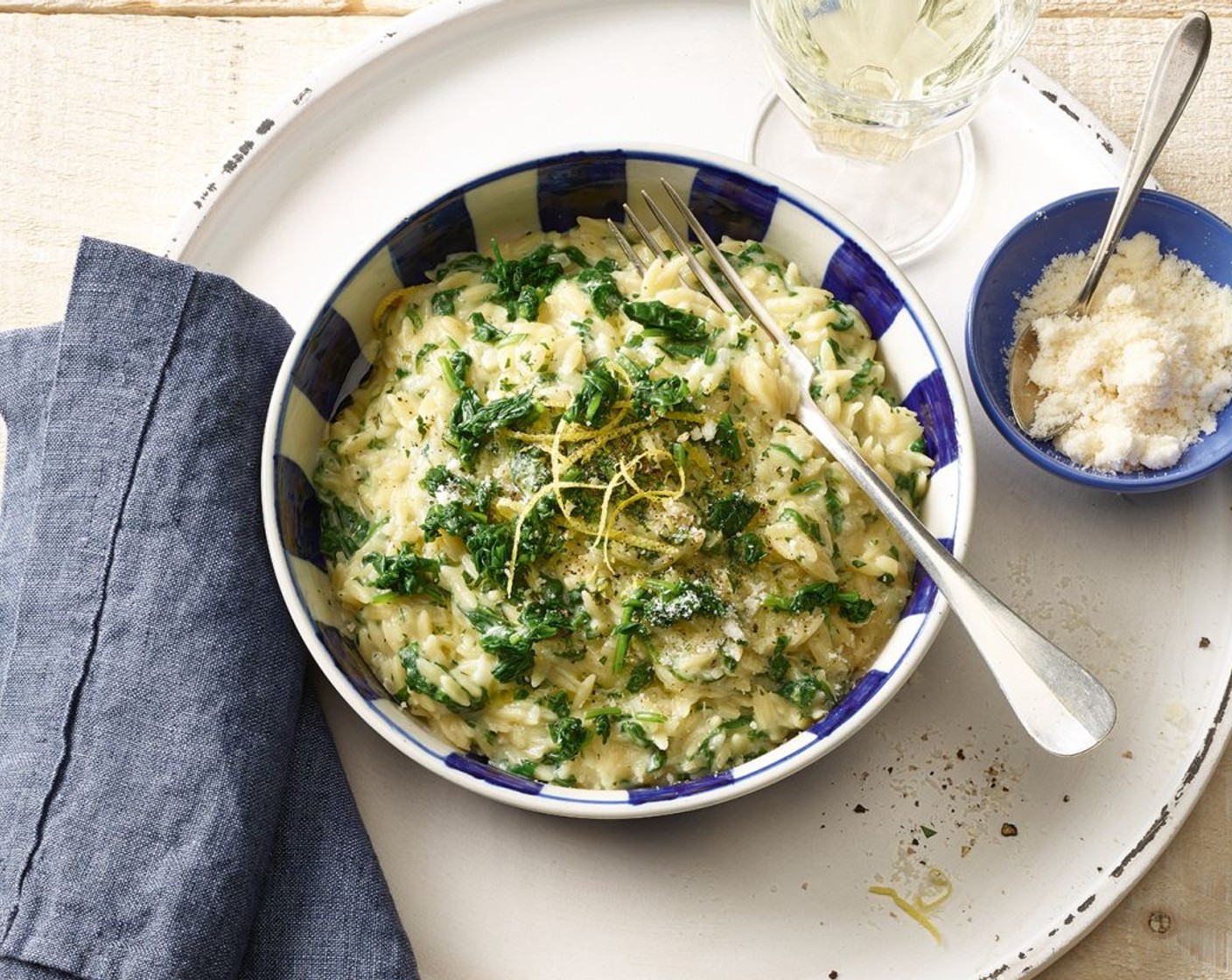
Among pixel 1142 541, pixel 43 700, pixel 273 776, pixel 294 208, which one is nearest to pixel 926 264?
pixel 1142 541

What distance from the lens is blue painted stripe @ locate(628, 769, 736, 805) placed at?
298 centimetres

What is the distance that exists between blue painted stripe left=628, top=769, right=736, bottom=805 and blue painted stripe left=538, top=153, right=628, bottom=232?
165 centimetres

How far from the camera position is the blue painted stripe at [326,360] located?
3301 mm

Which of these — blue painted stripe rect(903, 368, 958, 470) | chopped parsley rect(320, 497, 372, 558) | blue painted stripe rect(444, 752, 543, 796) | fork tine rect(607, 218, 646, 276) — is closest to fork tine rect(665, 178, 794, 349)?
fork tine rect(607, 218, 646, 276)

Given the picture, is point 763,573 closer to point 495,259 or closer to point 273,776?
point 495,259

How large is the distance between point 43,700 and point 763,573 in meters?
1.93

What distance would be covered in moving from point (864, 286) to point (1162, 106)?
106 cm

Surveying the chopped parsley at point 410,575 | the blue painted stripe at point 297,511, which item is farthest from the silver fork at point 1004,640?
the blue painted stripe at point 297,511

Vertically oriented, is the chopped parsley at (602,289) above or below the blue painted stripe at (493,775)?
above

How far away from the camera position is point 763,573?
10.3ft

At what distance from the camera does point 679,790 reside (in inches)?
119

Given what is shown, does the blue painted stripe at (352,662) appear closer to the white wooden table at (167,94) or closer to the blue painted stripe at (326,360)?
the blue painted stripe at (326,360)

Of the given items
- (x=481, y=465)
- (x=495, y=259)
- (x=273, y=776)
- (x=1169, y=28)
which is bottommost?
(x=273, y=776)

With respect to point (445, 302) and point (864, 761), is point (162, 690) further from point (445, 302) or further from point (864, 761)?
point (864, 761)
